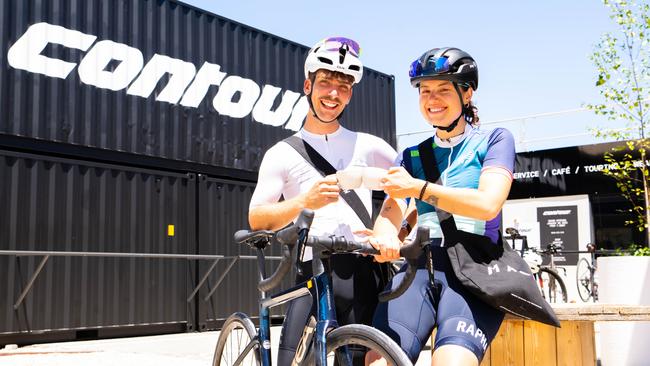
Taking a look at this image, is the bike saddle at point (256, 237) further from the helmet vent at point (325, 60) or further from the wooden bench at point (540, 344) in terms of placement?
the wooden bench at point (540, 344)

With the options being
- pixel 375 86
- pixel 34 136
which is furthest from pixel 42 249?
pixel 375 86

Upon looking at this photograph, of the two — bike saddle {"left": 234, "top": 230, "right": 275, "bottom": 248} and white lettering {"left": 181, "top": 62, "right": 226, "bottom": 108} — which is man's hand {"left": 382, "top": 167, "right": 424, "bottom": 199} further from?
white lettering {"left": 181, "top": 62, "right": 226, "bottom": 108}

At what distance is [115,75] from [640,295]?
25.5 ft

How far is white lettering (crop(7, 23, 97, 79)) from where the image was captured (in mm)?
9625

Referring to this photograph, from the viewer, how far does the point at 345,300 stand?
9.89 ft

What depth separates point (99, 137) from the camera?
10.4 m

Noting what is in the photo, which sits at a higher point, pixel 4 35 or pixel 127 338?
pixel 4 35

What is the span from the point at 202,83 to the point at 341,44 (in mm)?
9360

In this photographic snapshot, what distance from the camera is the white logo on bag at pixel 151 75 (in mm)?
9844

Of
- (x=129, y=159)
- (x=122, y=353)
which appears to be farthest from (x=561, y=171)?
(x=122, y=353)

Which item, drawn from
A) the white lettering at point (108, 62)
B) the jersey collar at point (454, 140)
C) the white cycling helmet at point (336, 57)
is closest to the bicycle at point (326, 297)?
the jersey collar at point (454, 140)

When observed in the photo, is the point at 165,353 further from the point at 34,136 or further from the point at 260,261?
the point at 260,261

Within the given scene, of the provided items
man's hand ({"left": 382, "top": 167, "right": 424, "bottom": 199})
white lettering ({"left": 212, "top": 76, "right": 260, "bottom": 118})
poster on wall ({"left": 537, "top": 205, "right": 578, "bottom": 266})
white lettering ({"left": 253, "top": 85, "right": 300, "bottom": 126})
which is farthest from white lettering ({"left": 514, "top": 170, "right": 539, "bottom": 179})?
man's hand ({"left": 382, "top": 167, "right": 424, "bottom": 199})

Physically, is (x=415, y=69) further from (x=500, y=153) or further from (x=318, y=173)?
(x=318, y=173)
